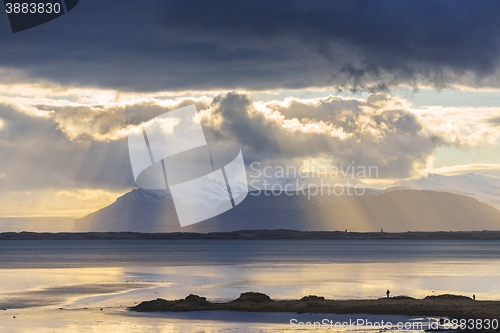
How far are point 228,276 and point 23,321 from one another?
5068 centimetres

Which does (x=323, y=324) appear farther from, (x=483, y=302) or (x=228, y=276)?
(x=228, y=276)

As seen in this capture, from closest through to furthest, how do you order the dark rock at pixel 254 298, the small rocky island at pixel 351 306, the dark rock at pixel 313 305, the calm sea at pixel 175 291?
the calm sea at pixel 175 291, the small rocky island at pixel 351 306, the dark rock at pixel 313 305, the dark rock at pixel 254 298

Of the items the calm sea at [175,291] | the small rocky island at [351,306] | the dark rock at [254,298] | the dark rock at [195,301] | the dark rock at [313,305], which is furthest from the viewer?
the dark rock at [254,298]

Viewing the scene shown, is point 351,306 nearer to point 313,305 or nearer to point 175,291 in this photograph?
point 313,305

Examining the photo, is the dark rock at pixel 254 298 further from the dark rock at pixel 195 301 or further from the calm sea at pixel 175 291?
the calm sea at pixel 175 291

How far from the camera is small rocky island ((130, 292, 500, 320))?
182 ft

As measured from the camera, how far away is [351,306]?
59.2m

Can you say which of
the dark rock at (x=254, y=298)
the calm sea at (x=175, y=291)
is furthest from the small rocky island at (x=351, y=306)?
the calm sea at (x=175, y=291)

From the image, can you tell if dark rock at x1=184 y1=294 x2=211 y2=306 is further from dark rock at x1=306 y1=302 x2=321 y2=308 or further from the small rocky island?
dark rock at x1=306 y1=302 x2=321 y2=308

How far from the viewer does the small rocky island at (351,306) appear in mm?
55531

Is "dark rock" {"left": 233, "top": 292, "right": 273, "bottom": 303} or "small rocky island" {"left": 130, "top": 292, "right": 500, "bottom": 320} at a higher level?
"dark rock" {"left": 233, "top": 292, "right": 273, "bottom": 303}

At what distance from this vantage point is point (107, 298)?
6981 centimetres

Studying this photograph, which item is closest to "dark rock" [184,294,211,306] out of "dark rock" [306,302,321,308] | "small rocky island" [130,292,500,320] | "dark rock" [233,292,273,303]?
"small rocky island" [130,292,500,320]

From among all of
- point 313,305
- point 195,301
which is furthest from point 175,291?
point 313,305
